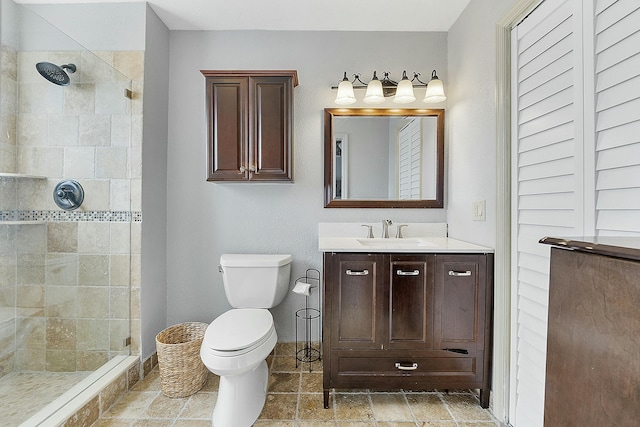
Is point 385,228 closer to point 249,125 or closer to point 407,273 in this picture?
point 407,273

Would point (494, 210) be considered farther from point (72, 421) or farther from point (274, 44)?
point (72, 421)

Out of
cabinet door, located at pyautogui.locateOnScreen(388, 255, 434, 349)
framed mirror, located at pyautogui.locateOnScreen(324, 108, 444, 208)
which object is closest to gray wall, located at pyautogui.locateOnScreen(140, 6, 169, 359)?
framed mirror, located at pyautogui.locateOnScreen(324, 108, 444, 208)

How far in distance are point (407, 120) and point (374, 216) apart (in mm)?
753

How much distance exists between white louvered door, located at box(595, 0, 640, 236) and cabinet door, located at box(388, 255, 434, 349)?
773mm

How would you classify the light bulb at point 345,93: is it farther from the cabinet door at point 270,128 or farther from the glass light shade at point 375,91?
the cabinet door at point 270,128

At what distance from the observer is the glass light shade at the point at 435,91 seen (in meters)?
2.10

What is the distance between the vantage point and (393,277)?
1.65 meters

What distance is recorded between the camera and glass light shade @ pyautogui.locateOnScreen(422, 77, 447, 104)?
210 cm

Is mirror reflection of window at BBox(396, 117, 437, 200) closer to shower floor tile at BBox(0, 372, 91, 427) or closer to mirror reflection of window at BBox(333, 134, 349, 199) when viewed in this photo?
mirror reflection of window at BBox(333, 134, 349, 199)

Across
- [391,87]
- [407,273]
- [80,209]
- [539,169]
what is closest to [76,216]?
[80,209]

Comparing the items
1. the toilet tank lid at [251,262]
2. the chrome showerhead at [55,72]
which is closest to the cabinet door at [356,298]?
the toilet tank lid at [251,262]

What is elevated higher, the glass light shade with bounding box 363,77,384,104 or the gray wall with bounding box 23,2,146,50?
the gray wall with bounding box 23,2,146,50

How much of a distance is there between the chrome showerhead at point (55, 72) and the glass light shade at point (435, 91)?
2.25 meters

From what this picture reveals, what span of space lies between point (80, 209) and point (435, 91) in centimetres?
242
